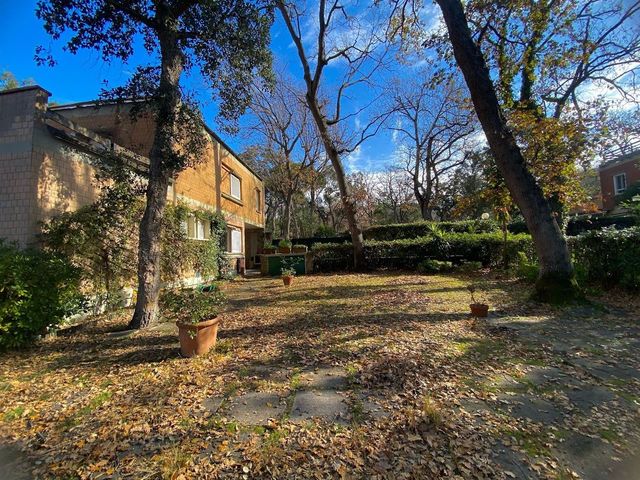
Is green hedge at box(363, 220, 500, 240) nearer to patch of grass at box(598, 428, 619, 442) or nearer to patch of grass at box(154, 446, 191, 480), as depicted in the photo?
patch of grass at box(598, 428, 619, 442)

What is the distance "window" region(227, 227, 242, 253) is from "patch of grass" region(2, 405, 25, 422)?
1251 cm

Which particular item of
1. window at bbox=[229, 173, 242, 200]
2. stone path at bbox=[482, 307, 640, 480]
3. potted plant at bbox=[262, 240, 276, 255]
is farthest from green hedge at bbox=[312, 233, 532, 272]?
stone path at bbox=[482, 307, 640, 480]

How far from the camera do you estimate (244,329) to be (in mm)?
6012

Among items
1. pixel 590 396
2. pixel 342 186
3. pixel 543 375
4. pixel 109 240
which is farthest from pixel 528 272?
pixel 109 240

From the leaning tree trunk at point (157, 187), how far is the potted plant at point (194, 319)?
5.92 feet

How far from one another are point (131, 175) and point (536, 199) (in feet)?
29.0

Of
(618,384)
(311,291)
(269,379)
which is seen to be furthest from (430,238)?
(269,379)

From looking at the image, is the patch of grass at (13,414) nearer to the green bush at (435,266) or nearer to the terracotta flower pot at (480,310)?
the terracotta flower pot at (480,310)

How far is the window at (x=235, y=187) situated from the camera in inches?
648

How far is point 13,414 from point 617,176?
114 ft

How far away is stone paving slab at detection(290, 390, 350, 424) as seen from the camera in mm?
2951

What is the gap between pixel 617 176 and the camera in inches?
982

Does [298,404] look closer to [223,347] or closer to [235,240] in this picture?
[223,347]

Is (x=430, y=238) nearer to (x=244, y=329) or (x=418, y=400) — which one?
(x=244, y=329)
